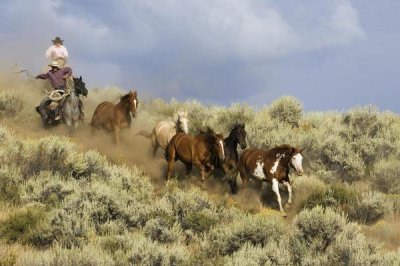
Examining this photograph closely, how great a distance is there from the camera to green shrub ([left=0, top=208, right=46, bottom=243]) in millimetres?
9305

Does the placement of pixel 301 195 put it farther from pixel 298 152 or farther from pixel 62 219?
pixel 62 219

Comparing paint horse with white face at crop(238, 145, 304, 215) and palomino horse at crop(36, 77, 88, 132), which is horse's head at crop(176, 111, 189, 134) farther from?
palomino horse at crop(36, 77, 88, 132)

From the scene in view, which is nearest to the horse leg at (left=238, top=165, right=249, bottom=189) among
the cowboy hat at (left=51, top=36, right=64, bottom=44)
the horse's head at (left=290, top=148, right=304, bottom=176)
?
the horse's head at (left=290, top=148, right=304, bottom=176)

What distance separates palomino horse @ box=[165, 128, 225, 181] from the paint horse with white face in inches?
37.2

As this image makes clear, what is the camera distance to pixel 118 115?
18.4m

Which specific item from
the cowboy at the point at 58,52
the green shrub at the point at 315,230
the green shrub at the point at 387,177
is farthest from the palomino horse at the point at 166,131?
the green shrub at the point at 315,230

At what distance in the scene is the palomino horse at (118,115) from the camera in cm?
1797

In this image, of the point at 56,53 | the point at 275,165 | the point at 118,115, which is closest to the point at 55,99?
the point at 118,115

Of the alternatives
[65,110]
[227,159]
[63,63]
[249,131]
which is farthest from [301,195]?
[63,63]

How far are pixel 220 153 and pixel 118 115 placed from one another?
5.26 m

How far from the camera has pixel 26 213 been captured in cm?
1001

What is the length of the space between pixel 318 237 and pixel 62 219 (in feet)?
14.9

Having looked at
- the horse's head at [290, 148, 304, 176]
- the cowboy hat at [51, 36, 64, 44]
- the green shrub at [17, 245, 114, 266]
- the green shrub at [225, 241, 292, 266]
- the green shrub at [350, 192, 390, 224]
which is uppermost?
the cowboy hat at [51, 36, 64, 44]

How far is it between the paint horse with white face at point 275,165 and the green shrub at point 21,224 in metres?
6.35
